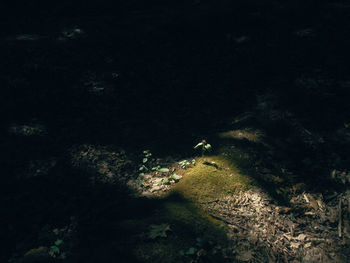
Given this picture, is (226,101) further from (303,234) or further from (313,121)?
(303,234)

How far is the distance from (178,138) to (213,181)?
134cm

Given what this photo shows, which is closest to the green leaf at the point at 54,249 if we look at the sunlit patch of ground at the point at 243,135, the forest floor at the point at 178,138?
the forest floor at the point at 178,138

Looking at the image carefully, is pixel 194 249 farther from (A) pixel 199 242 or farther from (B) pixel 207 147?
(B) pixel 207 147

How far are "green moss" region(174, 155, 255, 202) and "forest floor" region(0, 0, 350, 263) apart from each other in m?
0.02

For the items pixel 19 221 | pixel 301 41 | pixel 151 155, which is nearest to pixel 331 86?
pixel 301 41

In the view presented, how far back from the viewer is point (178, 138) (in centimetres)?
430

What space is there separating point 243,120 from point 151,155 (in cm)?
181

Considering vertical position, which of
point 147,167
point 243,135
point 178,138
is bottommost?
point 147,167

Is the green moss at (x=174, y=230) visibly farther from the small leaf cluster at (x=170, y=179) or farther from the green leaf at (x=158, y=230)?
the small leaf cluster at (x=170, y=179)

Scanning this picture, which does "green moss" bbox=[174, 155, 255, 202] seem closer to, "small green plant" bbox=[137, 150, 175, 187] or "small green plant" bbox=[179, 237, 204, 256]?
"small green plant" bbox=[137, 150, 175, 187]

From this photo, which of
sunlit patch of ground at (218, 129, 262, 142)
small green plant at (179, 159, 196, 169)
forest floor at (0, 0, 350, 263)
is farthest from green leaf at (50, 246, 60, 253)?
Answer: sunlit patch of ground at (218, 129, 262, 142)

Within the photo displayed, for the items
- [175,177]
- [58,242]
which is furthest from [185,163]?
[58,242]

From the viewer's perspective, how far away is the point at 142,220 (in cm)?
276

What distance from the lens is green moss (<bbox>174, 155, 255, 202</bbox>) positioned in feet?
10.0
